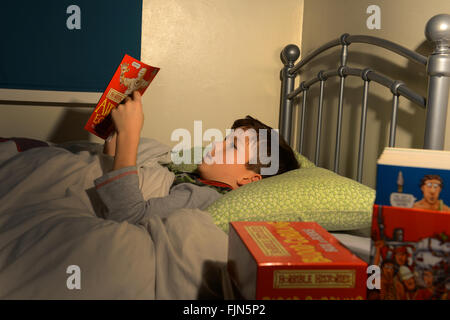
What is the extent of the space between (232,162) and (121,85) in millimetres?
429

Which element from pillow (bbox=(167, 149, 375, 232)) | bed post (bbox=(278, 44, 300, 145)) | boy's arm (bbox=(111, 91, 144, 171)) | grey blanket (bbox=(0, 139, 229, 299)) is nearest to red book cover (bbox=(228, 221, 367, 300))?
grey blanket (bbox=(0, 139, 229, 299))

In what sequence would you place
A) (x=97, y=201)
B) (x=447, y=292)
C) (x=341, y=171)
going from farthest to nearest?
1. (x=341, y=171)
2. (x=97, y=201)
3. (x=447, y=292)

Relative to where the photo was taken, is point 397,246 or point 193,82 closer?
point 397,246

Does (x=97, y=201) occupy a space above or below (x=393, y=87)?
below

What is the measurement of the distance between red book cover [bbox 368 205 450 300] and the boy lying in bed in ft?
2.07

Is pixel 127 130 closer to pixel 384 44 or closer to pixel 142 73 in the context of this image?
pixel 142 73

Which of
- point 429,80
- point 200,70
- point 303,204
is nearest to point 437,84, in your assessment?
point 429,80

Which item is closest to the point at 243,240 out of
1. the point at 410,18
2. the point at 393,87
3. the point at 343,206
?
the point at 343,206

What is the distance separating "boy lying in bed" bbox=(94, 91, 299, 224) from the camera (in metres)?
1.02

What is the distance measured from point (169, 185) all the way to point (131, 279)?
64 cm

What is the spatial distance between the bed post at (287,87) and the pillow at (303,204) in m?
1.01

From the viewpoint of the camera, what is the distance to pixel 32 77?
6.64 ft

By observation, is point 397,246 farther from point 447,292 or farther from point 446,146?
point 446,146

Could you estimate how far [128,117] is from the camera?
1192mm
